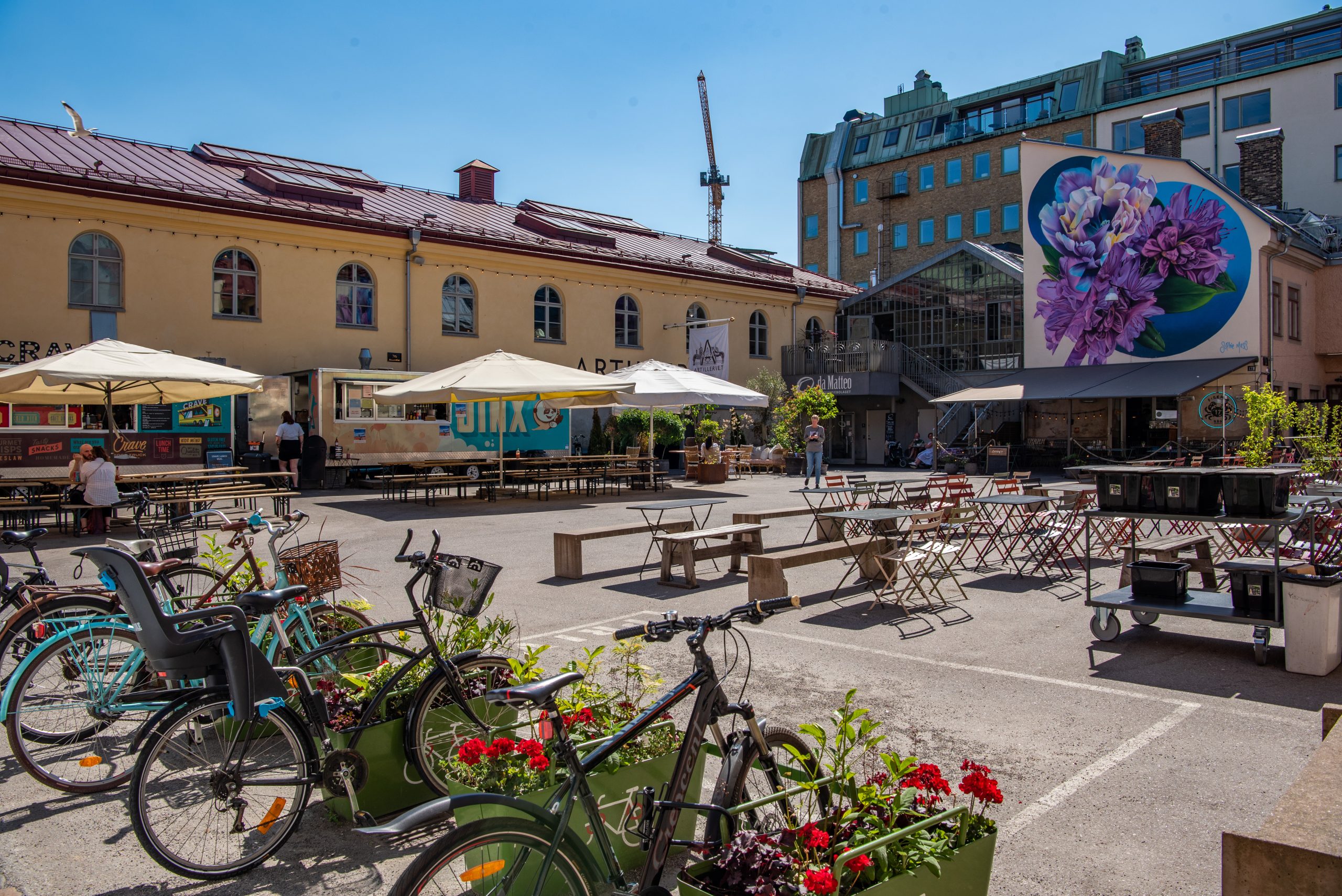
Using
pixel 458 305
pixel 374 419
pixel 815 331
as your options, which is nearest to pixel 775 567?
pixel 374 419

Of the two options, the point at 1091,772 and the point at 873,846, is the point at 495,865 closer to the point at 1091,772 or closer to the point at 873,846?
the point at 873,846

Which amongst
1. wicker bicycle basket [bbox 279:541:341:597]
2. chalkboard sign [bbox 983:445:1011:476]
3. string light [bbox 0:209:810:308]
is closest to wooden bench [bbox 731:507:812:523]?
wicker bicycle basket [bbox 279:541:341:597]

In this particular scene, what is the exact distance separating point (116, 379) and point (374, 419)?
344 inches

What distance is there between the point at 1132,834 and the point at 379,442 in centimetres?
1958

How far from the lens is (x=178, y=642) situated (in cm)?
363

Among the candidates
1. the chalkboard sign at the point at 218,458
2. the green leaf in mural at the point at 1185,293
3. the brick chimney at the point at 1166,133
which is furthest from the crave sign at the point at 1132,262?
the chalkboard sign at the point at 218,458

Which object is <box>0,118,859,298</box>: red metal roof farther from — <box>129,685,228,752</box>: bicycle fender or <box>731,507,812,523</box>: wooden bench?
<box>129,685,228,752</box>: bicycle fender

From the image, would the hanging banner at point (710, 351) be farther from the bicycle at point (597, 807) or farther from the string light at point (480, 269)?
the bicycle at point (597, 807)

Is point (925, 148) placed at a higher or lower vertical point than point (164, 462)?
higher

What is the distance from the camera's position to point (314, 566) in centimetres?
560

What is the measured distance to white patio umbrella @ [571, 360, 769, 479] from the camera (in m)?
18.2

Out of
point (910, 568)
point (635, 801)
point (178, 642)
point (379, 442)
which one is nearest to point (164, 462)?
point (379, 442)

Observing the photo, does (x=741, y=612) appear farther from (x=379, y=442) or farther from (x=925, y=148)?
(x=925, y=148)

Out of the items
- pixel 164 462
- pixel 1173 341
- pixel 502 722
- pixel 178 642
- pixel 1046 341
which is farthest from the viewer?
pixel 1046 341
